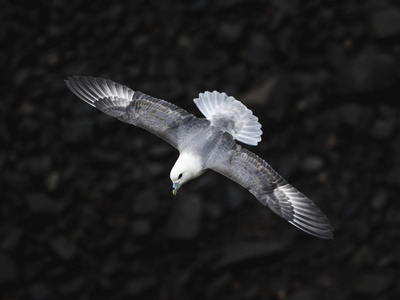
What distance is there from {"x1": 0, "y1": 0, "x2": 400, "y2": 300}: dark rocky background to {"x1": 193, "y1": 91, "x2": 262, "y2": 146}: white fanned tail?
209cm

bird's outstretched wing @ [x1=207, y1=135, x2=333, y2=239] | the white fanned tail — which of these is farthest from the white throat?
the white fanned tail

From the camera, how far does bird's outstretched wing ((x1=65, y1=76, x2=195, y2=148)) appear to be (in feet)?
20.7

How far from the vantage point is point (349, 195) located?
28.8ft

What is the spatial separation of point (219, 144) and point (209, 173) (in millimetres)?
2731

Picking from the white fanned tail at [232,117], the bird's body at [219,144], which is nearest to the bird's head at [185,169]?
the bird's body at [219,144]

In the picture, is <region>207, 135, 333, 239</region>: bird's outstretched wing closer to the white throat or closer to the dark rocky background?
the white throat

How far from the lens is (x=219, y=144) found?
6121 millimetres

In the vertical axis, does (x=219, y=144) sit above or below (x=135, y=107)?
below

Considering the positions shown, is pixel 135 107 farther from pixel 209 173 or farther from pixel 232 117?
pixel 209 173

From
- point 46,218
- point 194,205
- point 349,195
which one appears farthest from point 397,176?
point 46,218

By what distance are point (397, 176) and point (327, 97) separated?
1379 millimetres

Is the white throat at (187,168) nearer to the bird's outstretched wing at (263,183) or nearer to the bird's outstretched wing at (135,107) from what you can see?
the bird's outstretched wing at (263,183)

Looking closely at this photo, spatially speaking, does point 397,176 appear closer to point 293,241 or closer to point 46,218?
point 293,241

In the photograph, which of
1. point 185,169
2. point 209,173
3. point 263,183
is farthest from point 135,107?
point 209,173
